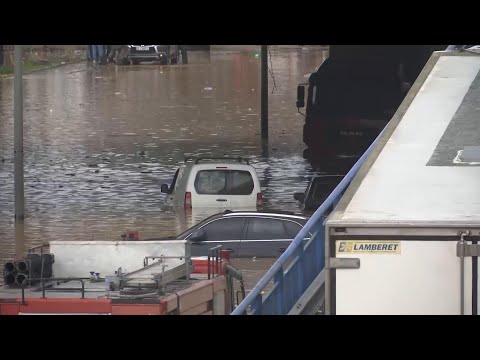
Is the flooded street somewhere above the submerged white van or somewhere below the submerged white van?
below

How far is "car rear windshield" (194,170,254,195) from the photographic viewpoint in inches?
1014

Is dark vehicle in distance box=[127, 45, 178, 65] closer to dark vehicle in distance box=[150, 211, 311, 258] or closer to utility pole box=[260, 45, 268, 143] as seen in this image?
utility pole box=[260, 45, 268, 143]

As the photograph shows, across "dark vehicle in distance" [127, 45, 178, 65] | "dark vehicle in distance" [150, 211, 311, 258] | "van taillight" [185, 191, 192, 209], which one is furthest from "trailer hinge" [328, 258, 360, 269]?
"dark vehicle in distance" [127, 45, 178, 65]

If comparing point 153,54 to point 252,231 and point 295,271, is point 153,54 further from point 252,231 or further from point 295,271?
point 295,271

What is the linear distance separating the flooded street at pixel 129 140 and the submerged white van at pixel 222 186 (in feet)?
1.66

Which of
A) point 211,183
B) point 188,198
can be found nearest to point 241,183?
point 211,183

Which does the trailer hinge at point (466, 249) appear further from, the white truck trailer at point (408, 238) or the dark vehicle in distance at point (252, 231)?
the dark vehicle in distance at point (252, 231)

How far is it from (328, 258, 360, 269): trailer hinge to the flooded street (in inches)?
648

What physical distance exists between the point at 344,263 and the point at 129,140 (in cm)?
3485

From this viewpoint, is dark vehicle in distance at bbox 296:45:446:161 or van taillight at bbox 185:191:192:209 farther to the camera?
dark vehicle in distance at bbox 296:45:446:161

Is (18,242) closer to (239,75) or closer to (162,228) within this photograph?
(162,228)

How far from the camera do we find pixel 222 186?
25.9 metres
